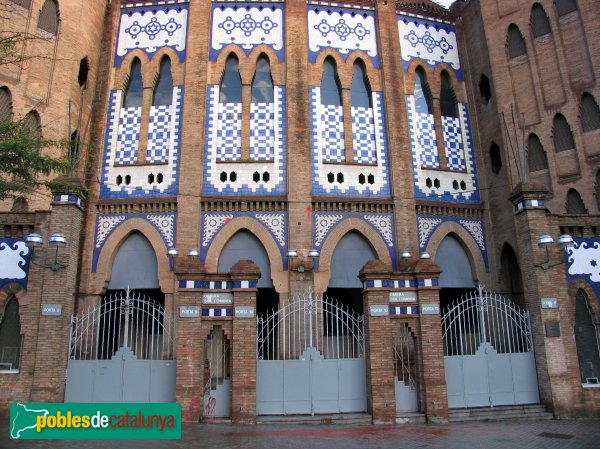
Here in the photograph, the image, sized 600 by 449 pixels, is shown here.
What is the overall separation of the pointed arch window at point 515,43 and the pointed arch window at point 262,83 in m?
8.30

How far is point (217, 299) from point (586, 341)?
876 centimetres

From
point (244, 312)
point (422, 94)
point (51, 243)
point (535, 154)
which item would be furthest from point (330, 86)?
point (51, 243)

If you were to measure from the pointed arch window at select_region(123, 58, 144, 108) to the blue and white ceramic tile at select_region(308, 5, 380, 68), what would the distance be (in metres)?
5.76

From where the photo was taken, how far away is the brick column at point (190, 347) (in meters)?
10.1

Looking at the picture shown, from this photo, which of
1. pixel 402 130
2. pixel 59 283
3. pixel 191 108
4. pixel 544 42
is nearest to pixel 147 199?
pixel 191 108

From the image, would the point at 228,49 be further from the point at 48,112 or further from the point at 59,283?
the point at 59,283

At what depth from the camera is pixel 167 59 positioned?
17078 mm

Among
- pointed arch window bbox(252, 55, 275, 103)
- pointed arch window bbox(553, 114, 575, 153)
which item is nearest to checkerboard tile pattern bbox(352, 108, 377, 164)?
pointed arch window bbox(252, 55, 275, 103)

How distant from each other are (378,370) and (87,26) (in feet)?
47.4

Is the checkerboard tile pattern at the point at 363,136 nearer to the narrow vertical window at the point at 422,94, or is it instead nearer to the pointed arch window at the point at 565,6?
the narrow vertical window at the point at 422,94

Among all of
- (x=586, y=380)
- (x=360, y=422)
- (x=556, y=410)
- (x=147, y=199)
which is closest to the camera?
(x=360, y=422)

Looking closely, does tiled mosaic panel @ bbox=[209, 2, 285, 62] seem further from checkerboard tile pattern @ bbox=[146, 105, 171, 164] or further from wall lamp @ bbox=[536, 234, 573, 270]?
wall lamp @ bbox=[536, 234, 573, 270]

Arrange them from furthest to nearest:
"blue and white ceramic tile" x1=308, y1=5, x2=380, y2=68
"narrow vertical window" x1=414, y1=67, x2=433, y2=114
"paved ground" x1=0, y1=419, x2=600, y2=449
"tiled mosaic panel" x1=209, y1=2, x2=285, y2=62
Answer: "narrow vertical window" x1=414, y1=67, x2=433, y2=114 → "blue and white ceramic tile" x1=308, y1=5, x2=380, y2=68 → "tiled mosaic panel" x1=209, y1=2, x2=285, y2=62 → "paved ground" x1=0, y1=419, x2=600, y2=449

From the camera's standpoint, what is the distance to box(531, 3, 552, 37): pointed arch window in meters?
16.9
